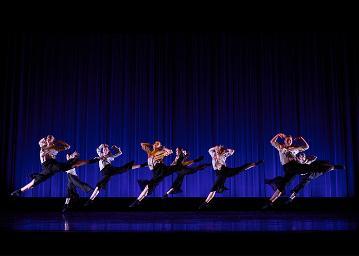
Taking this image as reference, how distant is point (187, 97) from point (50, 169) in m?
3.95

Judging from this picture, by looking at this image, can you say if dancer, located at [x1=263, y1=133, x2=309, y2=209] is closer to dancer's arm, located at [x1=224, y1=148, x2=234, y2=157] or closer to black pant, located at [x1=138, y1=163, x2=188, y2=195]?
dancer's arm, located at [x1=224, y1=148, x2=234, y2=157]

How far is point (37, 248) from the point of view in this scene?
414 cm

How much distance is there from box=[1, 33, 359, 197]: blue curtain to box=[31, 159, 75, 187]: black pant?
2.12 m

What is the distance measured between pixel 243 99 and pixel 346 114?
2436 mm

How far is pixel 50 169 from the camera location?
788 centimetres

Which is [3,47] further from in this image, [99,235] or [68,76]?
[99,235]

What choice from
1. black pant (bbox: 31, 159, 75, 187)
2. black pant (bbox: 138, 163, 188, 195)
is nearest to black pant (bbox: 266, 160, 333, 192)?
black pant (bbox: 138, 163, 188, 195)

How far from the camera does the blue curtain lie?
33.3 ft

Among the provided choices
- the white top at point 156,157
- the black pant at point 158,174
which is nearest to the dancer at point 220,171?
the black pant at point 158,174

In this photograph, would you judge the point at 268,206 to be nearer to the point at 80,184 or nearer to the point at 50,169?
the point at 80,184

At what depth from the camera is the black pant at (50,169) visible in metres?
7.80

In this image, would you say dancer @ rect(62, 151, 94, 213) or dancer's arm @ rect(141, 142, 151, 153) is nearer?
dancer @ rect(62, 151, 94, 213)

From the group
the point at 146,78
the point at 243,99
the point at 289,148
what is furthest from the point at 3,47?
the point at 289,148

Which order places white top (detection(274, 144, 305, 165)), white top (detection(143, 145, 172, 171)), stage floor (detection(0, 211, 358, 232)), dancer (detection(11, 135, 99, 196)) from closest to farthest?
stage floor (detection(0, 211, 358, 232)) < dancer (detection(11, 135, 99, 196)) < white top (detection(274, 144, 305, 165)) < white top (detection(143, 145, 172, 171))
